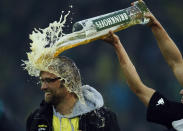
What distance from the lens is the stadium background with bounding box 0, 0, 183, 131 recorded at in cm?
791

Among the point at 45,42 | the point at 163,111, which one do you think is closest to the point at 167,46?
the point at 163,111

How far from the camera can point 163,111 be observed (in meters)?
3.09

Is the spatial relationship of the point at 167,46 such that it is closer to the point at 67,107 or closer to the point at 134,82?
the point at 134,82

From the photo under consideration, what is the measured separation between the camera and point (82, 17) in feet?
26.6

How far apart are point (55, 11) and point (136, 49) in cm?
154

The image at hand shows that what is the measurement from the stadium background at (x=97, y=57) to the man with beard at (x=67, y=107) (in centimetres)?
375

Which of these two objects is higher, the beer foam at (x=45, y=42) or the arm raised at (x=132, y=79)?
the beer foam at (x=45, y=42)

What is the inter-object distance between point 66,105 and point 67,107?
22mm

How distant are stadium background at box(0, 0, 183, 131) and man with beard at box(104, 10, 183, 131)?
14.3ft

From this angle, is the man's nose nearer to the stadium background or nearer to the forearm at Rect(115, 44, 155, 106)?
the forearm at Rect(115, 44, 155, 106)

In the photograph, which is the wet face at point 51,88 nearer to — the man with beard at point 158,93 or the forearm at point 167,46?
the man with beard at point 158,93

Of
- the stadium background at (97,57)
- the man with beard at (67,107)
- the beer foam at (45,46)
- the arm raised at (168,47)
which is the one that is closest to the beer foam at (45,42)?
the beer foam at (45,46)

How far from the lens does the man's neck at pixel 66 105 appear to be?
398cm

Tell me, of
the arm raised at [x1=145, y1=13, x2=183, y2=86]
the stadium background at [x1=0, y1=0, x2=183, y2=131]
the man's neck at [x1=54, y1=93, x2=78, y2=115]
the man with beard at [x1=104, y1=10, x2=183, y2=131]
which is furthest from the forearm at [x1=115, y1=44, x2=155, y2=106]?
the stadium background at [x1=0, y1=0, x2=183, y2=131]
